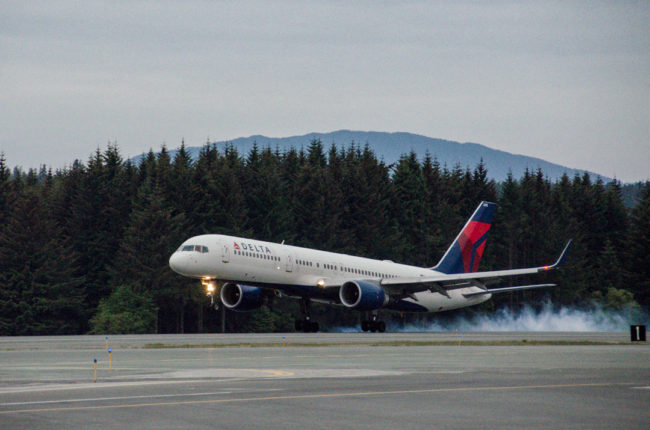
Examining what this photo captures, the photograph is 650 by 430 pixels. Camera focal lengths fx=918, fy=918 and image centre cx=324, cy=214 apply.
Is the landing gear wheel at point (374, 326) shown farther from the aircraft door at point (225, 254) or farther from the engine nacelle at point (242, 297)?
the aircraft door at point (225, 254)

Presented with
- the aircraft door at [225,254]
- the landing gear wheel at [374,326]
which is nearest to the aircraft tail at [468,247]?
the landing gear wheel at [374,326]

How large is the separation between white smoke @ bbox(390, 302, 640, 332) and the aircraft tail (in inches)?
588

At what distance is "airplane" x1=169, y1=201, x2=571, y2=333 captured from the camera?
49.0 m

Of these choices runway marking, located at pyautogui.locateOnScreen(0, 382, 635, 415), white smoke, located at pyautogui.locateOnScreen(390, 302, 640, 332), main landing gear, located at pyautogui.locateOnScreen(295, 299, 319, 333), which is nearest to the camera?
runway marking, located at pyautogui.locateOnScreen(0, 382, 635, 415)

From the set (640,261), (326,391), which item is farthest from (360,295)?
(640,261)

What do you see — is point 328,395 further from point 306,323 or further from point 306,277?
point 306,323

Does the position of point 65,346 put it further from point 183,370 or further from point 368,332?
point 368,332

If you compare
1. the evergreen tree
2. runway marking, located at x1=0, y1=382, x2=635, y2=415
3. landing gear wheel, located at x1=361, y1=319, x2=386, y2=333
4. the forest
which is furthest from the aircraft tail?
runway marking, located at x1=0, y1=382, x2=635, y2=415

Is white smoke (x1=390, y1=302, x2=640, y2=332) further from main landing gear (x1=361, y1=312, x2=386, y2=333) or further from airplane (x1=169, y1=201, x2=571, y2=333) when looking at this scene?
main landing gear (x1=361, y1=312, x2=386, y2=333)

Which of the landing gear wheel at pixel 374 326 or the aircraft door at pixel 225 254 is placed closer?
the aircraft door at pixel 225 254

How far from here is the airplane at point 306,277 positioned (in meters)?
49.0

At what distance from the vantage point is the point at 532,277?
10988 centimetres

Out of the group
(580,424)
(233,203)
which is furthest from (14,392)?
(233,203)

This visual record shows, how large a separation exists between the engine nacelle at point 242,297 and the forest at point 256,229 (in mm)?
27463
